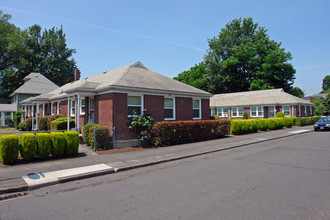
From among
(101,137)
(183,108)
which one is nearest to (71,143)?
(101,137)

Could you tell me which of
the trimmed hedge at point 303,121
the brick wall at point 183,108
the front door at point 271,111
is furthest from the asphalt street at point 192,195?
the front door at point 271,111

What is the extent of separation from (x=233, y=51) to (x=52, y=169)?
175 ft

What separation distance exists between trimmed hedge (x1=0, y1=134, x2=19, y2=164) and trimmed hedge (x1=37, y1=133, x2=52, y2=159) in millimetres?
814

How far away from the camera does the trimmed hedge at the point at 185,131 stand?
43.1ft

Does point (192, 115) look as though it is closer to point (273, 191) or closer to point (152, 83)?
point (152, 83)

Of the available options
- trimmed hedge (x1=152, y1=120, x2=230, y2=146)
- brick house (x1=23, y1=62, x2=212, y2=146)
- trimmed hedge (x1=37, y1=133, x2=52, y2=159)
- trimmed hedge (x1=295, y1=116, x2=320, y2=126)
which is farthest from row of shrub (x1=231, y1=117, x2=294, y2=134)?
trimmed hedge (x1=37, y1=133, x2=52, y2=159)

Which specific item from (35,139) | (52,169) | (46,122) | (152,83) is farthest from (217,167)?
(46,122)

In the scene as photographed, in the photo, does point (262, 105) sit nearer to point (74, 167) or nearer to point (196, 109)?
point (196, 109)

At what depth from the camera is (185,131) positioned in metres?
14.3

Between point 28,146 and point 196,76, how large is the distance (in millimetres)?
51550

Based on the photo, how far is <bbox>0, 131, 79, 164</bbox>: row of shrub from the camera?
334 inches

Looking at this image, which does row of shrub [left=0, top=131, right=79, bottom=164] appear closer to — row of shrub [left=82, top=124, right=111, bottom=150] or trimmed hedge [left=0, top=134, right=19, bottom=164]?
trimmed hedge [left=0, top=134, right=19, bottom=164]

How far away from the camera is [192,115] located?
675 inches

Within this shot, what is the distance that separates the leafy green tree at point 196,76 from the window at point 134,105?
135ft
